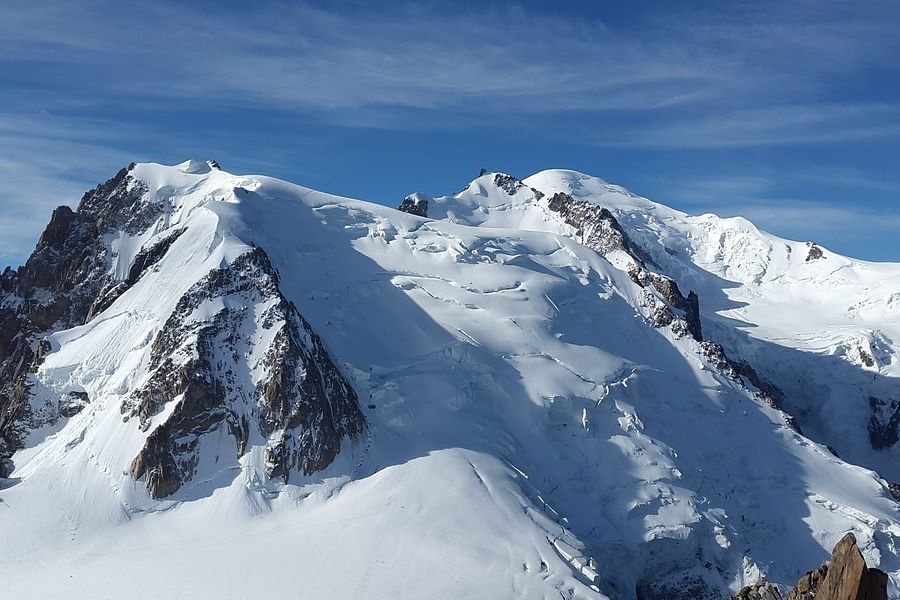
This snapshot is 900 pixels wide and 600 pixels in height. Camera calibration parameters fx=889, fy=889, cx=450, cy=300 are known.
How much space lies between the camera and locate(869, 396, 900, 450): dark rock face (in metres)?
134

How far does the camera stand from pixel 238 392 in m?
84.8

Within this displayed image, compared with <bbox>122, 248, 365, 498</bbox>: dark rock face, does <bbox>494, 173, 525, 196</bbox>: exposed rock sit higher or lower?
higher

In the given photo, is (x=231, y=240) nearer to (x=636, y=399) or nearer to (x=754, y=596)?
(x=636, y=399)

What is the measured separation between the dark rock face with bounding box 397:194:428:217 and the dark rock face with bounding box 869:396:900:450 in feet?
254

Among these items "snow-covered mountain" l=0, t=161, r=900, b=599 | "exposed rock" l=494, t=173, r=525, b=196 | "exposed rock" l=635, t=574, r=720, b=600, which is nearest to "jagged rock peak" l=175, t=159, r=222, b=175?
"snow-covered mountain" l=0, t=161, r=900, b=599

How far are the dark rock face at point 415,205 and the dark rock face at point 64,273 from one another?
142ft

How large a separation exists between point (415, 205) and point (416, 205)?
0.55 feet

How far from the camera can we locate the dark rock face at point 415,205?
149375mm

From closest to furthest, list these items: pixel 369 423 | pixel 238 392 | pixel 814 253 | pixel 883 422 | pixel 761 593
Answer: pixel 761 593
pixel 238 392
pixel 369 423
pixel 883 422
pixel 814 253

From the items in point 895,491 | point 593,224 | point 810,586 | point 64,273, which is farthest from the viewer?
point 593,224

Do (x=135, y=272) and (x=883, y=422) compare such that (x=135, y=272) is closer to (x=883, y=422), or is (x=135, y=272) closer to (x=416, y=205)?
(x=416, y=205)

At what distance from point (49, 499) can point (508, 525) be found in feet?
133

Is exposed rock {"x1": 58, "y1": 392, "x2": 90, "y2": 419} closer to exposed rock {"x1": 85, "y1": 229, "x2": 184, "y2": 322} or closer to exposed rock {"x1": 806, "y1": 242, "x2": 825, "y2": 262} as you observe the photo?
exposed rock {"x1": 85, "y1": 229, "x2": 184, "y2": 322}

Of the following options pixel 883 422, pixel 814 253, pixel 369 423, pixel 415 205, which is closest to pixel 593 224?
pixel 415 205
